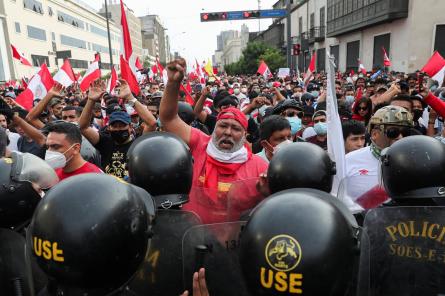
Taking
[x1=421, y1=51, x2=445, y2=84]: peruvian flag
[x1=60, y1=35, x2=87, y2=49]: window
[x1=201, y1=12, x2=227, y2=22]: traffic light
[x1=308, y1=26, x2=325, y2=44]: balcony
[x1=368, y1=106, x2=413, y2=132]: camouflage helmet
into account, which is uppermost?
[x1=60, y1=35, x2=87, y2=49]: window

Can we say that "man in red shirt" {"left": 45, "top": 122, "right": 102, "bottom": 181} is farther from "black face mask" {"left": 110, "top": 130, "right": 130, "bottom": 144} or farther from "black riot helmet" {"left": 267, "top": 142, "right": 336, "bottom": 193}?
"black riot helmet" {"left": 267, "top": 142, "right": 336, "bottom": 193}

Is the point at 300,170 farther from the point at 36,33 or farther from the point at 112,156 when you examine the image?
the point at 36,33

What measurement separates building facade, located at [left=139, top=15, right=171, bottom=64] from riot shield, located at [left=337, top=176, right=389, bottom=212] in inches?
5101

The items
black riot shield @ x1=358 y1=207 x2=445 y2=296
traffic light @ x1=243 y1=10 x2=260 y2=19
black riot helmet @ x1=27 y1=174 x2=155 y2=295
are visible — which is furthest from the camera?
traffic light @ x1=243 y1=10 x2=260 y2=19

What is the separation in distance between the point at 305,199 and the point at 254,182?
89 cm

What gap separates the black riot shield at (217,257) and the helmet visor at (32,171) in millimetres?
1045

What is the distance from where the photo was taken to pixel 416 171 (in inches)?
85.5

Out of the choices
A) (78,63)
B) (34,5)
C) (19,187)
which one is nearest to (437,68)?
(19,187)

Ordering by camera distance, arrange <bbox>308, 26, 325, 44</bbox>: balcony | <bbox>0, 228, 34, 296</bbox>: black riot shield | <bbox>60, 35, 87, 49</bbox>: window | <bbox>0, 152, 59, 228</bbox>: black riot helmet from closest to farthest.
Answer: <bbox>0, 228, 34, 296</bbox>: black riot shield → <bbox>0, 152, 59, 228</bbox>: black riot helmet → <bbox>308, 26, 325, 44</bbox>: balcony → <bbox>60, 35, 87, 49</bbox>: window

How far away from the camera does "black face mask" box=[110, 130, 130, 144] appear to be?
181 inches

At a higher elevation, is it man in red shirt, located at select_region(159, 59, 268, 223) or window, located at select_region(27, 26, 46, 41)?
window, located at select_region(27, 26, 46, 41)

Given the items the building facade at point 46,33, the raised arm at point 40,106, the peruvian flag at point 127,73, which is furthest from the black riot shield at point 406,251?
the building facade at point 46,33

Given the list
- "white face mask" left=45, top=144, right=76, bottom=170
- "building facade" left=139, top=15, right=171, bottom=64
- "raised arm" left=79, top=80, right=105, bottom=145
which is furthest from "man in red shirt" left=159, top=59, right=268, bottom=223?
"building facade" left=139, top=15, right=171, bottom=64

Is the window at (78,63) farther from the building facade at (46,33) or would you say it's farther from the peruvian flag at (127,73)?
the peruvian flag at (127,73)
